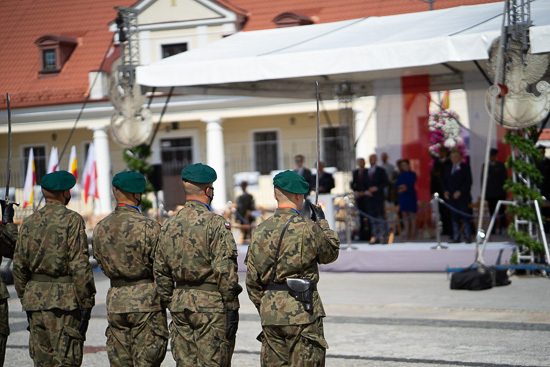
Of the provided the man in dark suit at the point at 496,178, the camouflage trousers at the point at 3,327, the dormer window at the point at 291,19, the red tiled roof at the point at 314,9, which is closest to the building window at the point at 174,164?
the red tiled roof at the point at 314,9

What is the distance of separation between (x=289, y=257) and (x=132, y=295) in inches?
54.2

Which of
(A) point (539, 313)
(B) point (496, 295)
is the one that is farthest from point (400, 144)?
(A) point (539, 313)

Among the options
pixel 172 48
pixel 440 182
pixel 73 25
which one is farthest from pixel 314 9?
pixel 440 182

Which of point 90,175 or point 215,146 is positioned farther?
point 215,146

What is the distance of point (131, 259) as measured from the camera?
6340mm

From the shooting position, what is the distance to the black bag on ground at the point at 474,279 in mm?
12266

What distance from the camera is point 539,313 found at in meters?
10.3

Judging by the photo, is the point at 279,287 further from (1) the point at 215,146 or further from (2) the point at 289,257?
(1) the point at 215,146

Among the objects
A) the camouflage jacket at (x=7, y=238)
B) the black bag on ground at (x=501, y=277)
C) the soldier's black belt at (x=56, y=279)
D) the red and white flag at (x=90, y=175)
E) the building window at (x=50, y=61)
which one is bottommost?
the black bag on ground at (x=501, y=277)

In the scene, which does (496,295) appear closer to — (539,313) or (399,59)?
(539,313)

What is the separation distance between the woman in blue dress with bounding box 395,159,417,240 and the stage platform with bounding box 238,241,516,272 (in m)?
0.81

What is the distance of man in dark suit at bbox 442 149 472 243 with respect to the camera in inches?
607

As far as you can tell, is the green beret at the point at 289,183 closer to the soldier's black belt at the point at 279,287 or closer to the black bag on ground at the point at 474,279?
the soldier's black belt at the point at 279,287

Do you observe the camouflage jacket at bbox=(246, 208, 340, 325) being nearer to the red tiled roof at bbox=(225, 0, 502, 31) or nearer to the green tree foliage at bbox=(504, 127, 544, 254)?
the green tree foliage at bbox=(504, 127, 544, 254)
